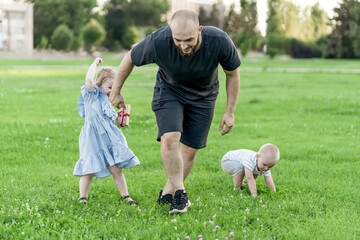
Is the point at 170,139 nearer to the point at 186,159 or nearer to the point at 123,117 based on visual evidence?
the point at 186,159

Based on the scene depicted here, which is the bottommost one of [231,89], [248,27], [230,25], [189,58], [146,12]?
[231,89]

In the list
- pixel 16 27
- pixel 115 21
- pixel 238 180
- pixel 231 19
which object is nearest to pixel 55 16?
pixel 16 27

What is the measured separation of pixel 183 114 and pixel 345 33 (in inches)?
2297

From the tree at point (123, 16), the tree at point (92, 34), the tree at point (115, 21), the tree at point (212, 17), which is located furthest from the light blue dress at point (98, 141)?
the tree at point (115, 21)

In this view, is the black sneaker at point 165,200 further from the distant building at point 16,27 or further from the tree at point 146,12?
the distant building at point 16,27

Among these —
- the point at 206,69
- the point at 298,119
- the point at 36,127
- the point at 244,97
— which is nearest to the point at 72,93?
the point at 244,97

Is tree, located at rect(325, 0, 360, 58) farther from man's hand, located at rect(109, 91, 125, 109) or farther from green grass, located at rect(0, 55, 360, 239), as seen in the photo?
man's hand, located at rect(109, 91, 125, 109)

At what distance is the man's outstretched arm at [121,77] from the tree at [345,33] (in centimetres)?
5592

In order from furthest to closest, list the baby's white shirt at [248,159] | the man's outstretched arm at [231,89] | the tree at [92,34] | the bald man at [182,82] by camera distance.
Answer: the tree at [92,34] < the baby's white shirt at [248,159] < the man's outstretched arm at [231,89] < the bald man at [182,82]

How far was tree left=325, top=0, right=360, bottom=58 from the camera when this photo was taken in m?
56.1

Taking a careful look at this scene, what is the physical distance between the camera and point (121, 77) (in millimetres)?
4641

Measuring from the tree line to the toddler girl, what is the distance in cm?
3225

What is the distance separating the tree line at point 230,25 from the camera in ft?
124

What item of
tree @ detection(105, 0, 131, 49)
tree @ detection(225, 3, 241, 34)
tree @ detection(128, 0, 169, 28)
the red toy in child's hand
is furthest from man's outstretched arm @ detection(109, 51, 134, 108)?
tree @ detection(105, 0, 131, 49)
